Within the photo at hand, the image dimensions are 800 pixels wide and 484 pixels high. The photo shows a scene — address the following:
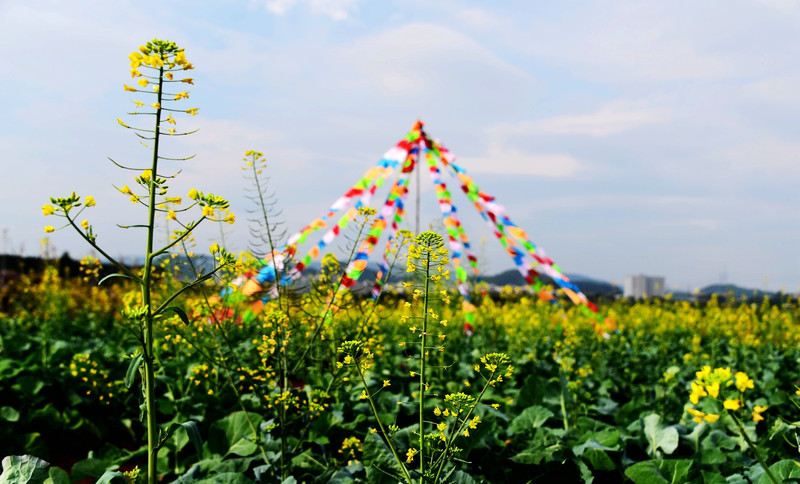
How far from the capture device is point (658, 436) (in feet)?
8.50

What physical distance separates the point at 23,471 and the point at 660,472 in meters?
2.27

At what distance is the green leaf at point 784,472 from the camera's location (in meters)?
1.94

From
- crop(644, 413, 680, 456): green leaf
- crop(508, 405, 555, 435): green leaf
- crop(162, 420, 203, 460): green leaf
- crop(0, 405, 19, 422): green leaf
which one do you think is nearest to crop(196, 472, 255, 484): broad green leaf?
crop(162, 420, 203, 460): green leaf

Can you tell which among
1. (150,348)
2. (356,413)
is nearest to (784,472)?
(356,413)

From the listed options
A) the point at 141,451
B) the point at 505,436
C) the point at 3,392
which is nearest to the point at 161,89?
the point at 141,451

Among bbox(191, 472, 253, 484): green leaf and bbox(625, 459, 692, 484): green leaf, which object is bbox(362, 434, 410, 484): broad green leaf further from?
bbox(625, 459, 692, 484): green leaf

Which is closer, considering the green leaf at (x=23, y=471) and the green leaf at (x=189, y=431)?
the green leaf at (x=189, y=431)

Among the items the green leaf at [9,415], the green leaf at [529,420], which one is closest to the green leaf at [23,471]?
the green leaf at [9,415]

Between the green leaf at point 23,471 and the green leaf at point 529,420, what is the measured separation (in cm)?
202

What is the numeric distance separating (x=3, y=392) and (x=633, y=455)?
12.8 feet

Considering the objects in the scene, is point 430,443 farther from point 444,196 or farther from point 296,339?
point 444,196

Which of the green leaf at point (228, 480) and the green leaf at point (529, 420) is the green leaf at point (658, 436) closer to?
the green leaf at point (529, 420)

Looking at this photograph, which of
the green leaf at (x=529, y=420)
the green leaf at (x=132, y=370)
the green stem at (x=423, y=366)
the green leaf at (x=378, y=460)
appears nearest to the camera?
the green leaf at (x=132, y=370)

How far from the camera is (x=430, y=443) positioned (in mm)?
1606
